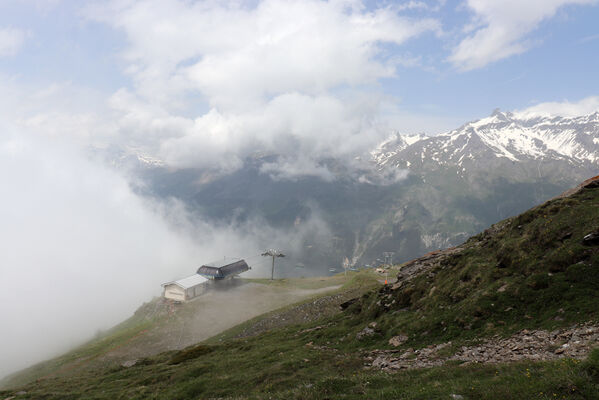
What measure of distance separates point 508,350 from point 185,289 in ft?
321

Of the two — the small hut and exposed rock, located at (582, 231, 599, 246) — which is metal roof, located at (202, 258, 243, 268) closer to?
the small hut

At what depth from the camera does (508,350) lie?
20156 millimetres

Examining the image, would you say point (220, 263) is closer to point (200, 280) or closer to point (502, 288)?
point (200, 280)

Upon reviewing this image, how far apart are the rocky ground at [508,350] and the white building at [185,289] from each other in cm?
8854

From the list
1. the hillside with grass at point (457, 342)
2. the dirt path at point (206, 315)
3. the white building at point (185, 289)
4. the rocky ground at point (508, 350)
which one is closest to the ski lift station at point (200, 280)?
the white building at point (185, 289)

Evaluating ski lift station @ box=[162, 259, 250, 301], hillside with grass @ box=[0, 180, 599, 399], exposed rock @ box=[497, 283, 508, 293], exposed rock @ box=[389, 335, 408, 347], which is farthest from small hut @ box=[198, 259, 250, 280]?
exposed rock @ box=[497, 283, 508, 293]

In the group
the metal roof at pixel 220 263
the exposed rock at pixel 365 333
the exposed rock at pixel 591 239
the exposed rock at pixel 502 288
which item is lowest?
the exposed rock at pixel 365 333

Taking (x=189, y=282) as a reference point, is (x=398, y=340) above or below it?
below

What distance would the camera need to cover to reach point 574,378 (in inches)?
512

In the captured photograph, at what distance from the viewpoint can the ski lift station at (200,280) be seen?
103m

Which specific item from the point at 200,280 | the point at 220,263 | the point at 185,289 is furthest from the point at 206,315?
the point at 220,263

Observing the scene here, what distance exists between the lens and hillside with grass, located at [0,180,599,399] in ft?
55.0

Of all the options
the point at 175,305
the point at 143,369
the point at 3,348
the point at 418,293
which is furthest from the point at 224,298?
the point at 3,348

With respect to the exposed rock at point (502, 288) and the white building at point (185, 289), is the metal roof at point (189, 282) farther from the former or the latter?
the exposed rock at point (502, 288)
